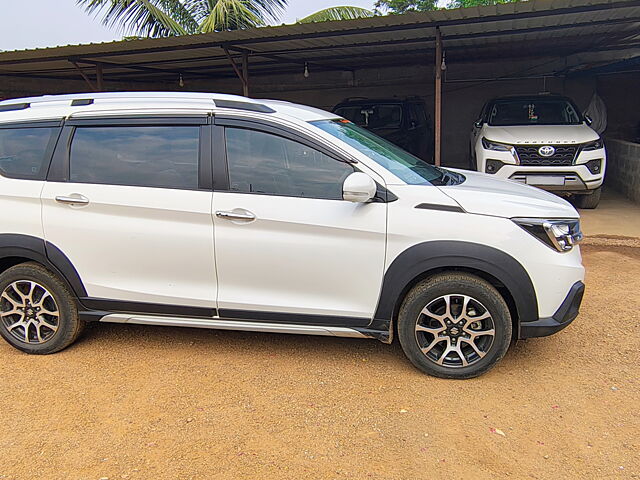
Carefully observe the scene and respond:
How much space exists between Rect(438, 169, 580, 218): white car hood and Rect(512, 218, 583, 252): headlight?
39 millimetres

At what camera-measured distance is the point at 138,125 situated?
3.67m

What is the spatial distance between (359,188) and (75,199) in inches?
77.6

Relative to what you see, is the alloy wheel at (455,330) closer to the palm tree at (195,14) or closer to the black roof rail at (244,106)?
the black roof rail at (244,106)

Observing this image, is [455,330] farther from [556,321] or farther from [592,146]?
[592,146]

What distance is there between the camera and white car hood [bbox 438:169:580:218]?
326cm

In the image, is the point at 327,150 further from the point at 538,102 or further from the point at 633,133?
the point at 633,133

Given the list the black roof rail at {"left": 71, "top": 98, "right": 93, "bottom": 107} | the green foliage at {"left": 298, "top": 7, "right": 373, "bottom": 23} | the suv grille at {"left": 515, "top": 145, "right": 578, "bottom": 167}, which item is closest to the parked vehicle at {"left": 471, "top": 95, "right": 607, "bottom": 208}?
the suv grille at {"left": 515, "top": 145, "right": 578, "bottom": 167}

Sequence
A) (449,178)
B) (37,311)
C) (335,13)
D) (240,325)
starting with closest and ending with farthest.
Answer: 1. (240,325)
2. (37,311)
3. (449,178)
4. (335,13)

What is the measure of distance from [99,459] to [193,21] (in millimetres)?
17992

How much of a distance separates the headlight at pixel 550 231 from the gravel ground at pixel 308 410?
2.88 ft

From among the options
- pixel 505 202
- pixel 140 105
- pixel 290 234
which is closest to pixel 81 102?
pixel 140 105

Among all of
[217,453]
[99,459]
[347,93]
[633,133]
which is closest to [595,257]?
[217,453]

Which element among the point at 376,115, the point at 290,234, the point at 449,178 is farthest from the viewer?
the point at 376,115

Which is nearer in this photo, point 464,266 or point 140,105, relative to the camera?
point 464,266
